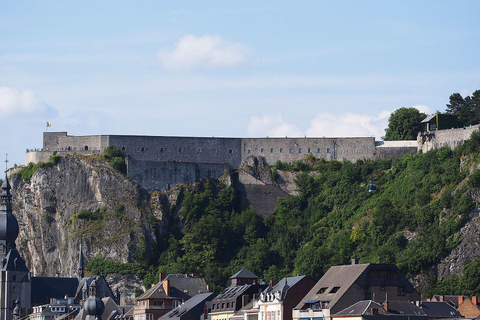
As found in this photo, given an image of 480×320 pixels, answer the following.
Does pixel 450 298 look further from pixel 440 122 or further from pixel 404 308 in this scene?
pixel 440 122

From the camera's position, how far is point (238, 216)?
131000mm

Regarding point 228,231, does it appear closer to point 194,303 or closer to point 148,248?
point 148,248

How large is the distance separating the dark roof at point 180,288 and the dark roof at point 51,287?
2326cm

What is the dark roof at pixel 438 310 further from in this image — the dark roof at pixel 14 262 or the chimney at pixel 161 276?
the dark roof at pixel 14 262

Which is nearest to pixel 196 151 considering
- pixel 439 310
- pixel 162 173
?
pixel 162 173

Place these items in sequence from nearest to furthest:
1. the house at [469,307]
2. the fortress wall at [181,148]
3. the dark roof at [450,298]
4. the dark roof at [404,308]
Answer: the dark roof at [404,308] < the house at [469,307] < the dark roof at [450,298] < the fortress wall at [181,148]

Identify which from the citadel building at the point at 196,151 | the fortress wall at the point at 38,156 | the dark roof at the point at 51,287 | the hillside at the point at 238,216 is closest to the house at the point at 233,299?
the hillside at the point at 238,216

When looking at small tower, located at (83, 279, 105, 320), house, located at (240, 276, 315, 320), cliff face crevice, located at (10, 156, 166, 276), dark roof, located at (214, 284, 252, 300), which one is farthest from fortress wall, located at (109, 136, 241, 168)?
house, located at (240, 276, 315, 320)

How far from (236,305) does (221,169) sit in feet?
128

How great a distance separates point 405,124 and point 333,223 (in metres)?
16.0

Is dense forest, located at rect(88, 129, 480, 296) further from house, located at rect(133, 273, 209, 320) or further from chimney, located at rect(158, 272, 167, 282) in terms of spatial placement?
house, located at rect(133, 273, 209, 320)

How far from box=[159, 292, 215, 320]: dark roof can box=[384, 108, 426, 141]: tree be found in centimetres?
3851

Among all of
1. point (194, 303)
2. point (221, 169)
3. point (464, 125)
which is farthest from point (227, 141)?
point (194, 303)

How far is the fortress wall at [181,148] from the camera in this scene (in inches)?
5241
